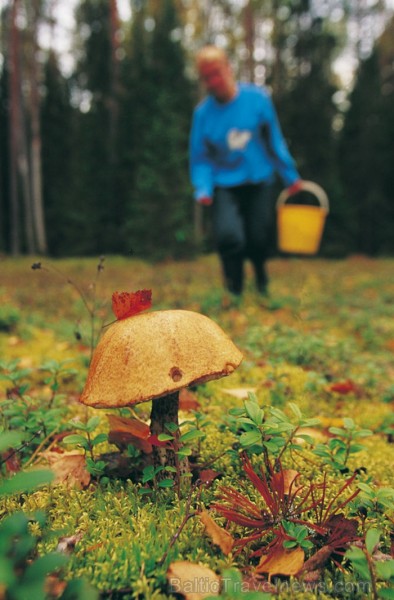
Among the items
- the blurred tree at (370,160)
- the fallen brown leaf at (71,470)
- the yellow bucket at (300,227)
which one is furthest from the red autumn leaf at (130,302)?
the blurred tree at (370,160)

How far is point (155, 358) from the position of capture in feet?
4.20

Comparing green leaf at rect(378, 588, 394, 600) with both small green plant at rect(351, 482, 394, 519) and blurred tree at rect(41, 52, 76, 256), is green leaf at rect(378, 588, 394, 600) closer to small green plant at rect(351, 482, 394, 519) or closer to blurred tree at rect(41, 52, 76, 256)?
small green plant at rect(351, 482, 394, 519)

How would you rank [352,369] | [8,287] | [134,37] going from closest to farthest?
1. [352,369]
2. [8,287]
3. [134,37]

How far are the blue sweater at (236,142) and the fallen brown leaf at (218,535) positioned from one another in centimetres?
391

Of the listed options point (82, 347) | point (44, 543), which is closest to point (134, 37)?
point (82, 347)

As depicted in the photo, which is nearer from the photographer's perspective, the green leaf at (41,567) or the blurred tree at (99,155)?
the green leaf at (41,567)

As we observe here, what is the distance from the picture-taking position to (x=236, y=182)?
16.3 ft

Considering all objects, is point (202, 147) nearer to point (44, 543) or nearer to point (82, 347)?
point (82, 347)

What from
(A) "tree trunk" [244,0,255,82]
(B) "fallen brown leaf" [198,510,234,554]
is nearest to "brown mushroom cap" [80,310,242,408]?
(B) "fallen brown leaf" [198,510,234,554]

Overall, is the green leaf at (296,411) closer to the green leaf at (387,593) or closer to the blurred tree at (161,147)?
the green leaf at (387,593)

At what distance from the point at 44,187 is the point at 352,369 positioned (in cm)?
1977

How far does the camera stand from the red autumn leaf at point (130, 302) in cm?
142

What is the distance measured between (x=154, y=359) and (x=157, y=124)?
14.1 metres

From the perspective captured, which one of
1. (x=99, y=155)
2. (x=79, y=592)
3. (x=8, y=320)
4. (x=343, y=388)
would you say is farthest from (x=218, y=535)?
(x=99, y=155)
